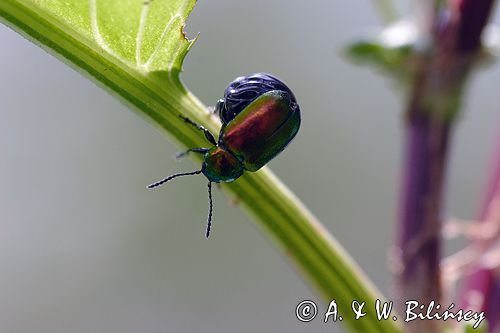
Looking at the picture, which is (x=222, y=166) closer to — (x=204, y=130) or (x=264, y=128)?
(x=264, y=128)

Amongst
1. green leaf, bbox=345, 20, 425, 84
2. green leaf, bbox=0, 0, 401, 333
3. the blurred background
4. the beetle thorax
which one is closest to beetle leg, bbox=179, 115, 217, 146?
green leaf, bbox=0, 0, 401, 333

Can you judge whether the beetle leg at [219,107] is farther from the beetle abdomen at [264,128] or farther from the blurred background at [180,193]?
the blurred background at [180,193]

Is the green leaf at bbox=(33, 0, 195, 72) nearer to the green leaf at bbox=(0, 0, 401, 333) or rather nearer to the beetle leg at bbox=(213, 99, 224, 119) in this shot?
the green leaf at bbox=(0, 0, 401, 333)

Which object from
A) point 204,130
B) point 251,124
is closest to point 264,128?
point 251,124

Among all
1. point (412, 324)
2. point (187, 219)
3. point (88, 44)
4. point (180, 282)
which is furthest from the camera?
point (180, 282)

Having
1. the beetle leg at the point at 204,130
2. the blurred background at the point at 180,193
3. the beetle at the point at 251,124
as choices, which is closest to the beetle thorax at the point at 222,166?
the beetle at the point at 251,124

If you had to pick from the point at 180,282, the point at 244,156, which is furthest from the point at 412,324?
the point at 180,282

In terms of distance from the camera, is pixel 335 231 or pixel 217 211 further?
pixel 335 231

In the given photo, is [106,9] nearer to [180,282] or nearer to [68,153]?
[180,282]
